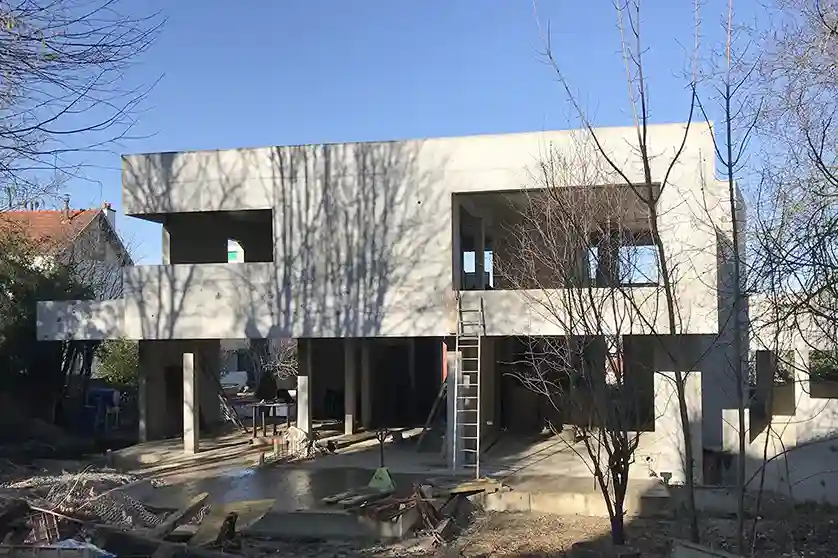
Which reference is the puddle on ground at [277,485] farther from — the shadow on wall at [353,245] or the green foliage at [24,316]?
the green foliage at [24,316]

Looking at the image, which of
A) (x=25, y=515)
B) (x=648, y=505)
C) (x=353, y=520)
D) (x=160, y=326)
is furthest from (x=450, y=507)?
(x=160, y=326)

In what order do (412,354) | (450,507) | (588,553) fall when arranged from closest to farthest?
(588,553), (450,507), (412,354)

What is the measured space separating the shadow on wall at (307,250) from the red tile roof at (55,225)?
308 inches

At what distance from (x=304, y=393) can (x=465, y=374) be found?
4393 mm

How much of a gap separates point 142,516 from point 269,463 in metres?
4.78

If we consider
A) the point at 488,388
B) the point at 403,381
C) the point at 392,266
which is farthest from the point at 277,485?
the point at 403,381

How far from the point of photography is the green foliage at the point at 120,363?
79.7ft

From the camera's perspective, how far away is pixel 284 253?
15367 mm

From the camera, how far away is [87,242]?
98.1 ft

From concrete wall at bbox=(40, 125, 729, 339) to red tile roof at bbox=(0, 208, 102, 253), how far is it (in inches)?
309

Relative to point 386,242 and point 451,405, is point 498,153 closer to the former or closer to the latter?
point 386,242

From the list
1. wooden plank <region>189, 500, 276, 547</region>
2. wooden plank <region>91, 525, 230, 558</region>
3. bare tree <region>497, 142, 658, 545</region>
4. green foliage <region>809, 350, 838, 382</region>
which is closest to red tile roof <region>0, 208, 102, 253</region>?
wooden plank <region>189, 500, 276, 547</region>

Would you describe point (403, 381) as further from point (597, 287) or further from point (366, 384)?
point (597, 287)

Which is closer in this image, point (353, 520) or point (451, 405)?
point (353, 520)
